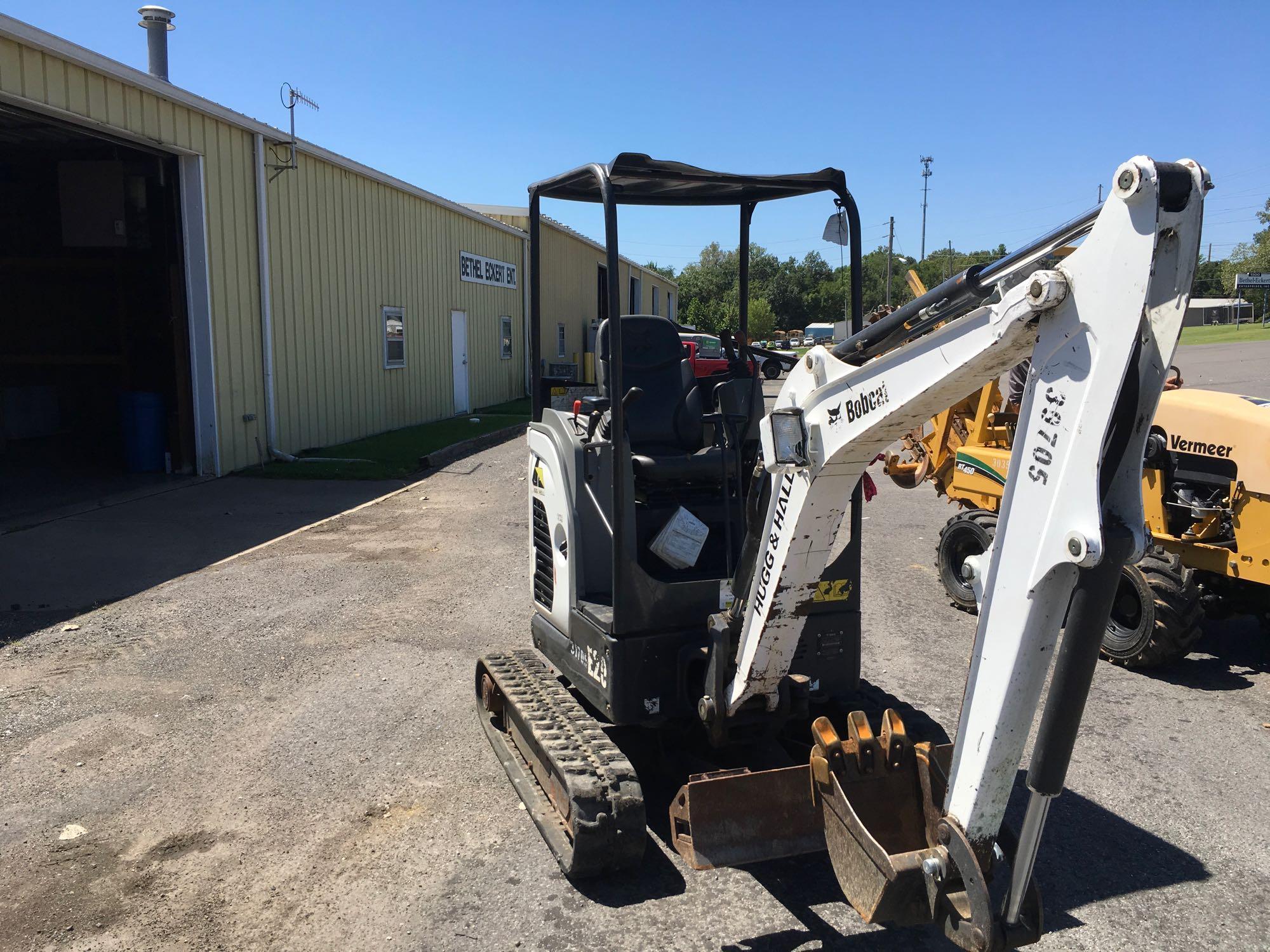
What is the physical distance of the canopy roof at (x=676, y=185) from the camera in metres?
3.94

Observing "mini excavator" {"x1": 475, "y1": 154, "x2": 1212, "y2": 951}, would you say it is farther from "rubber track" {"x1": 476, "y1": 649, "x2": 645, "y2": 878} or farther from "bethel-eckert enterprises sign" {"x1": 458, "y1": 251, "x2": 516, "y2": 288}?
"bethel-eckert enterprises sign" {"x1": 458, "y1": 251, "x2": 516, "y2": 288}

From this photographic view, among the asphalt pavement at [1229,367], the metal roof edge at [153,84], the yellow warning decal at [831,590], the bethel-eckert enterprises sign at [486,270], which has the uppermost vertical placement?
the metal roof edge at [153,84]

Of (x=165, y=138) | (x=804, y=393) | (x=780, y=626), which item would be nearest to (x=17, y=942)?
(x=780, y=626)

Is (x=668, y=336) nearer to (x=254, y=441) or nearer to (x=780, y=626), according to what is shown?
(x=780, y=626)

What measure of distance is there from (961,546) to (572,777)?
5.14 m

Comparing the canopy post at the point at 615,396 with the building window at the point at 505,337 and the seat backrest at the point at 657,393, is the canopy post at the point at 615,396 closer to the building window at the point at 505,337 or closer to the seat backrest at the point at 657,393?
the seat backrest at the point at 657,393

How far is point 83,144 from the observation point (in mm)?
12805

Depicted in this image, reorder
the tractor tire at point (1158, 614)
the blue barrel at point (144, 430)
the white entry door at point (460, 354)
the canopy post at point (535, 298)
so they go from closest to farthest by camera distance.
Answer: the canopy post at point (535, 298) < the tractor tire at point (1158, 614) < the blue barrel at point (144, 430) < the white entry door at point (460, 354)

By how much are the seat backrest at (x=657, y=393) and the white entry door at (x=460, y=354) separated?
17442 mm

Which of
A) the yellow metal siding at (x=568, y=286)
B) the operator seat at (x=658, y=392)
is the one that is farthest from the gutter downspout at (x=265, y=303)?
the yellow metal siding at (x=568, y=286)

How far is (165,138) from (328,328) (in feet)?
14.9

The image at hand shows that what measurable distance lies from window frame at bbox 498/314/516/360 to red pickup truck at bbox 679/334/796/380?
4.81 m

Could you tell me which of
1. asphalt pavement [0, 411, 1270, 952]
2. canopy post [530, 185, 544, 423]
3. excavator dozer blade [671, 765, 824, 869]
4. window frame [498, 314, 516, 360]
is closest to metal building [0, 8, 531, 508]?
asphalt pavement [0, 411, 1270, 952]

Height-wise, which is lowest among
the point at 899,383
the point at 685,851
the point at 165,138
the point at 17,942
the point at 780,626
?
the point at 17,942
